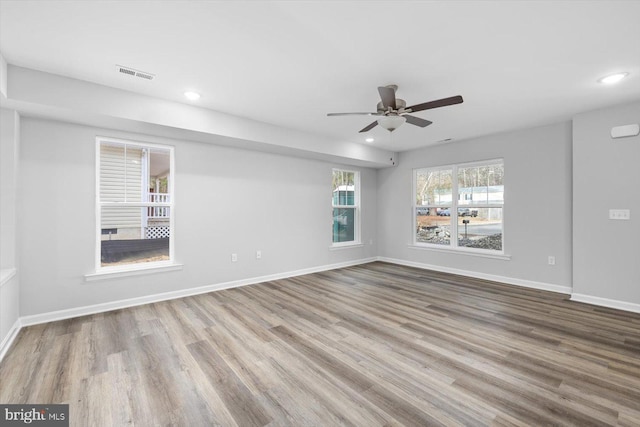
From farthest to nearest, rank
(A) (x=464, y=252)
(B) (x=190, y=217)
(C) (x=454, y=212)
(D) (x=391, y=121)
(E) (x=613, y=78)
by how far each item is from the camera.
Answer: (C) (x=454, y=212)
(A) (x=464, y=252)
(B) (x=190, y=217)
(D) (x=391, y=121)
(E) (x=613, y=78)

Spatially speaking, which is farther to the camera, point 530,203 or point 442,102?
point 530,203

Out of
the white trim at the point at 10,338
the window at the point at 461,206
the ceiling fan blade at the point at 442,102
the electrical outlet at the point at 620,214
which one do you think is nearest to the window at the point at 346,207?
the window at the point at 461,206

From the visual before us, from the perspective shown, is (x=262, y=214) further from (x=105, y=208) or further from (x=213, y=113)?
(x=105, y=208)

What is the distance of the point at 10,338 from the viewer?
8.91ft

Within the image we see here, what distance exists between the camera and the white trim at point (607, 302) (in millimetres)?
3585

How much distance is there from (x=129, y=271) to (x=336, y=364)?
9.89 ft

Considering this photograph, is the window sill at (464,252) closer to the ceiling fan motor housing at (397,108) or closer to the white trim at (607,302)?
the white trim at (607,302)

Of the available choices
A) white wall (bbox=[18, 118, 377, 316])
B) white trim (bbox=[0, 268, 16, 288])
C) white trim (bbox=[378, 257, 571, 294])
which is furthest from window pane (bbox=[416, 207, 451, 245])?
white trim (bbox=[0, 268, 16, 288])

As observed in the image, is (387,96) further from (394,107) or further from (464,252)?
(464,252)

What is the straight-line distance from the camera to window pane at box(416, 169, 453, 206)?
5938 mm

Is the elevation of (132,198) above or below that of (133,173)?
below

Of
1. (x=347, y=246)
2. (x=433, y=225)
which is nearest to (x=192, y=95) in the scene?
(x=347, y=246)

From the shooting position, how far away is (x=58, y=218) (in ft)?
10.8

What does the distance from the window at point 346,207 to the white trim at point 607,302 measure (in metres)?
3.95
